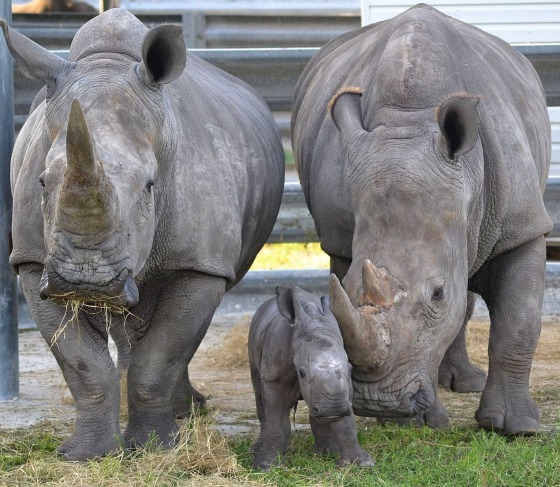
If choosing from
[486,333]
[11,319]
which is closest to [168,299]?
[11,319]

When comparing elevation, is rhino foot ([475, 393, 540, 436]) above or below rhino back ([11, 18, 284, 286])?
below

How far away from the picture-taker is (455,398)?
8258 millimetres

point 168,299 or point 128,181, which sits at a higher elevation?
point 128,181

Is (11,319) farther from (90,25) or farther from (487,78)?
(487,78)

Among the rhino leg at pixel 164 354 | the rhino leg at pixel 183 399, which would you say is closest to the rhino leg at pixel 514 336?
the rhino leg at pixel 164 354

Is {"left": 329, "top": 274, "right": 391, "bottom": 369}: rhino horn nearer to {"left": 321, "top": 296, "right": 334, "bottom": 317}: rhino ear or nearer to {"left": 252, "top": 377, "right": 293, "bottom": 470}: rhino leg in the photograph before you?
{"left": 321, "top": 296, "right": 334, "bottom": 317}: rhino ear

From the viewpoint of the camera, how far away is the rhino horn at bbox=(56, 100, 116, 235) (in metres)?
5.48

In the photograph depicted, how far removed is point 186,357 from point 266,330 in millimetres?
414

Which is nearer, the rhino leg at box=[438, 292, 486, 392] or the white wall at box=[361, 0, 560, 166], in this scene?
the rhino leg at box=[438, 292, 486, 392]

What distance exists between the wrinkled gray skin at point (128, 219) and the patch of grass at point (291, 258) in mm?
6266

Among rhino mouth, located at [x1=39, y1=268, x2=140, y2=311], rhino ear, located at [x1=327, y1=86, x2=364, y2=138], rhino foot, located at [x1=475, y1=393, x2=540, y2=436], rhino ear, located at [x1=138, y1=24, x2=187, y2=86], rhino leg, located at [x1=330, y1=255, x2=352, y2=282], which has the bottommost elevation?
rhino foot, located at [x1=475, y1=393, x2=540, y2=436]

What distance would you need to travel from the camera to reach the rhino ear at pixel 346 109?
22.7ft

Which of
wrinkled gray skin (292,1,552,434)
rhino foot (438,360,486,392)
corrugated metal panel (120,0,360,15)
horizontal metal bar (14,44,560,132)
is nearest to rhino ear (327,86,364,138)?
wrinkled gray skin (292,1,552,434)

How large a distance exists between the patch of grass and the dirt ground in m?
2.66
